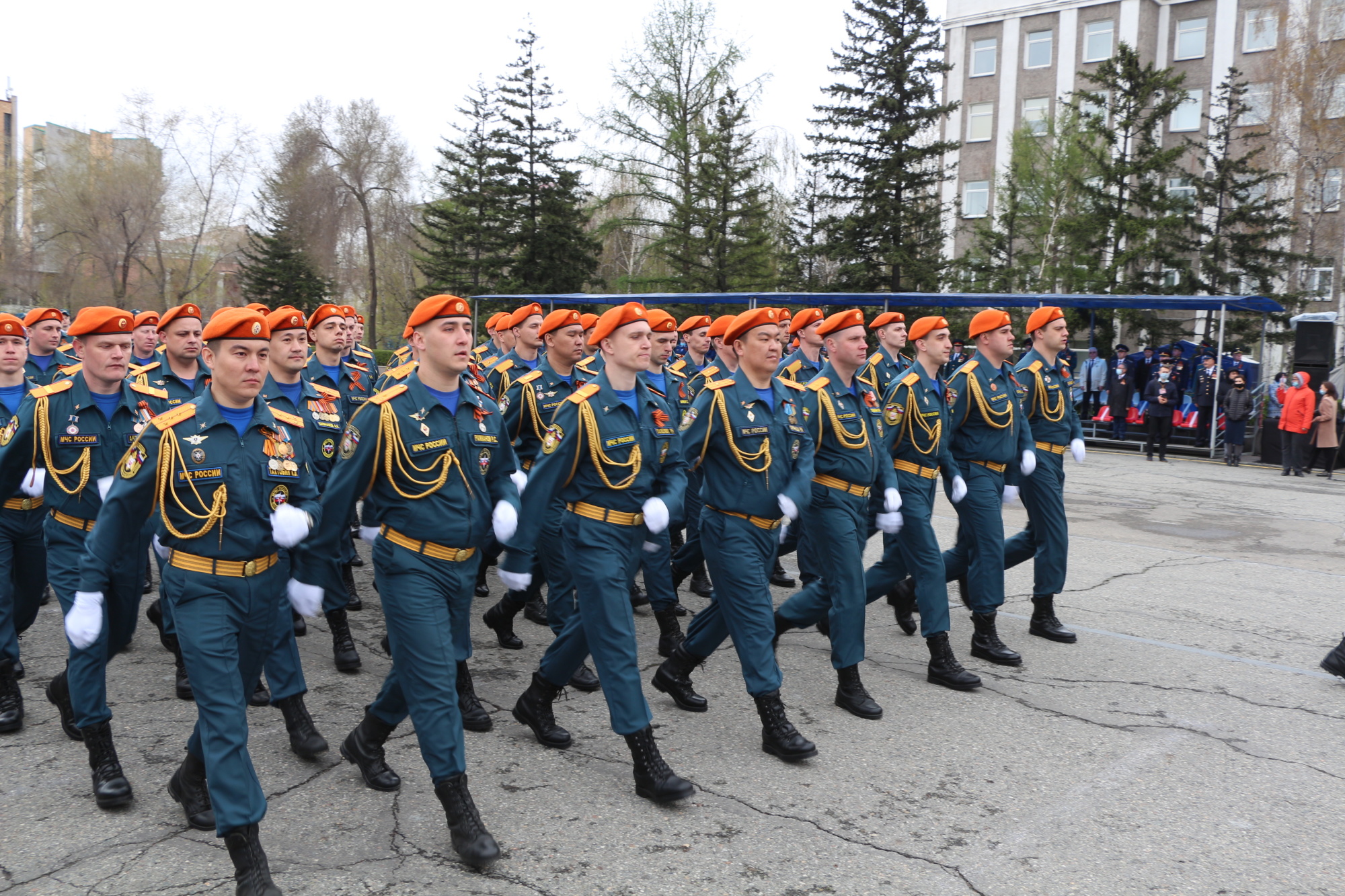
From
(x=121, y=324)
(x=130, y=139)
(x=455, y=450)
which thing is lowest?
(x=455, y=450)

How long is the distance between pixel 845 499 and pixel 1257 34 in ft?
142

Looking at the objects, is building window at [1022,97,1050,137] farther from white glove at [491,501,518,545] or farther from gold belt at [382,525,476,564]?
gold belt at [382,525,476,564]

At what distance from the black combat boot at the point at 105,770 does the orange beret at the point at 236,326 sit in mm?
1762

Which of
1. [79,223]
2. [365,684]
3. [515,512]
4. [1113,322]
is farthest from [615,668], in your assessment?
[79,223]

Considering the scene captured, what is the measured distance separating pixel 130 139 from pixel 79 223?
4.51 metres

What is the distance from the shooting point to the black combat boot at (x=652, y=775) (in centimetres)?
433

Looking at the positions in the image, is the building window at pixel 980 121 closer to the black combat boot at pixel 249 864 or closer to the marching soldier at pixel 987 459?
the marching soldier at pixel 987 459

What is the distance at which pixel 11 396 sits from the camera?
568 centimetres

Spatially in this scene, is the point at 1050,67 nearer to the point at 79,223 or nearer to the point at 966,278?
the point at 966,278

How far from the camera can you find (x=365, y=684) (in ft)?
19.6

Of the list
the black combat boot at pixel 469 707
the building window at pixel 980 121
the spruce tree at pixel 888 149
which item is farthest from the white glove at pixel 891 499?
the building window at pixel 980 121

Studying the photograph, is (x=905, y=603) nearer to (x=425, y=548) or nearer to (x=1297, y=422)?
(x=425, y=548)

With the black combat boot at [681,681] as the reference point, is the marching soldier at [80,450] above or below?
above

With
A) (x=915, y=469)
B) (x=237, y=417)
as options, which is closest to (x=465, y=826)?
(x=237, y=417)
